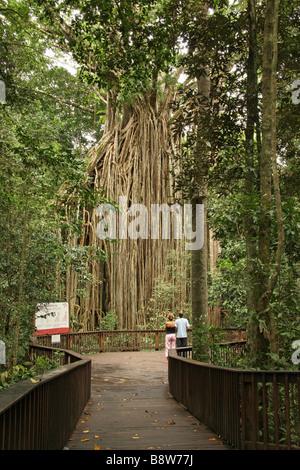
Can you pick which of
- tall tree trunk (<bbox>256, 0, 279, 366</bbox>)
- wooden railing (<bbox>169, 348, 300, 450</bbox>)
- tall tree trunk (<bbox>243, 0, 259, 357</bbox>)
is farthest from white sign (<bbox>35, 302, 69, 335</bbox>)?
tall tree trunk (<bbox>256, 0, 279, 366</bbox>)

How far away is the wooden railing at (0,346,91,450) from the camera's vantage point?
7.32 feet

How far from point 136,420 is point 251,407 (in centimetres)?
196

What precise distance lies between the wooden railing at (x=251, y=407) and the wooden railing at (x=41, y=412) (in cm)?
139

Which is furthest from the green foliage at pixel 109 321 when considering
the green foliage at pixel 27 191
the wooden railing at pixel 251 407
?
the wooden railing at pixel 251 407

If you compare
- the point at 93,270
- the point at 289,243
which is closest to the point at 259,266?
the point at 289,243

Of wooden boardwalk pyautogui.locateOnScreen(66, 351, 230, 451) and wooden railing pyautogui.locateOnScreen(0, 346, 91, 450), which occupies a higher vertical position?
wooden railing pyautogui.locateOnScreen(0, 346, 91, 450)

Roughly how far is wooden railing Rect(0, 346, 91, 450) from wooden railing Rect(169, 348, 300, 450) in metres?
1.39

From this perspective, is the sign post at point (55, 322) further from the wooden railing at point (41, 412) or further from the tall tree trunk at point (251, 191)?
the tall tree trunk at point (251, 191)

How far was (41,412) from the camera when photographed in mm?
3008

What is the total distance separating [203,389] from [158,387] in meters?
3.12

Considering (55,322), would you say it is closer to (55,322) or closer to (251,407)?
(55,322)

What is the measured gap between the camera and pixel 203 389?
4840 mm

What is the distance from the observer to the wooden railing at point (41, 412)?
2.23 metres

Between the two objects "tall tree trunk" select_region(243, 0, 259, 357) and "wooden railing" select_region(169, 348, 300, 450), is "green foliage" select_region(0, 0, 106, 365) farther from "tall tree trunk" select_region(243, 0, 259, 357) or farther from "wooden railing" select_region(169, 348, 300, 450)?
"wooden railing" select_region(169, 348, 300, 450)
